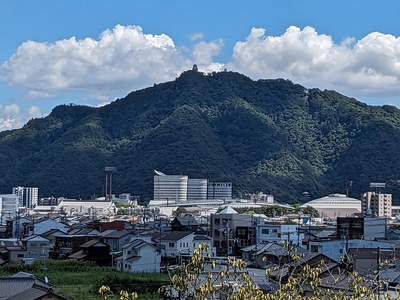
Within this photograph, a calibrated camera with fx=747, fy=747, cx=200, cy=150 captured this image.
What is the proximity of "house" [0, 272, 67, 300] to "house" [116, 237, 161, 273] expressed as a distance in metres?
11.5

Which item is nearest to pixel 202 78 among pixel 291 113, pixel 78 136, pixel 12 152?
pixel 291 113

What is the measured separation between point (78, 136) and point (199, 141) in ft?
70.1

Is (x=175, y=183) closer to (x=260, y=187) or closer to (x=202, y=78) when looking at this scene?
(x=260, y=187)

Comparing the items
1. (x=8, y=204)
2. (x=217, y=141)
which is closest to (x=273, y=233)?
(x=8, y=204)

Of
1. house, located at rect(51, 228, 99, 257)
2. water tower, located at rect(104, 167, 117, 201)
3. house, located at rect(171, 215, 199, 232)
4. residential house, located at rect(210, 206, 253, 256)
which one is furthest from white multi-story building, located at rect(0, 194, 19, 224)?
house, located at rect(51, 228, 99, 257)

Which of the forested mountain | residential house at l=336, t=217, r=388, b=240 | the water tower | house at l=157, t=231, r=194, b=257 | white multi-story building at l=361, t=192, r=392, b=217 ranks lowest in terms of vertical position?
house at l=157, t=231, r=194, b=257

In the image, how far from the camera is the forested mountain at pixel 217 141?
325 ft

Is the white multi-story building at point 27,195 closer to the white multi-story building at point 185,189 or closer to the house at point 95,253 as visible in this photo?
the white multi-story building at point 185,189

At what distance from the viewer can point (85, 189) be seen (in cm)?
10181

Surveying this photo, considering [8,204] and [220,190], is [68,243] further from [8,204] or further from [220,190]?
[220,190]

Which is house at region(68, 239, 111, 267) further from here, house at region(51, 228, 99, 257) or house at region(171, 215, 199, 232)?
house at region(171, 215, 199, 232)

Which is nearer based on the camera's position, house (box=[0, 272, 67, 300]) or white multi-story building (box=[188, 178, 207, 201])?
house (box=[0, 272, 67, 300])

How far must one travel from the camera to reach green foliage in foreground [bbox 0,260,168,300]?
65.1 feet

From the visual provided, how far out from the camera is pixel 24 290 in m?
13.3
